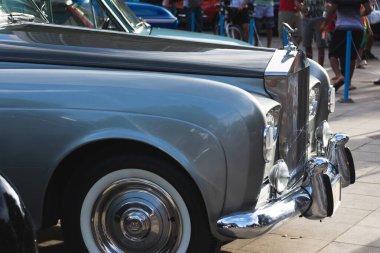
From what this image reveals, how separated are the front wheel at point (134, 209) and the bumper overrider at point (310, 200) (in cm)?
22

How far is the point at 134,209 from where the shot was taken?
15.1 feet

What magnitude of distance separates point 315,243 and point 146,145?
1601mm

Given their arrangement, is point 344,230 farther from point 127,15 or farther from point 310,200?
point 127,15

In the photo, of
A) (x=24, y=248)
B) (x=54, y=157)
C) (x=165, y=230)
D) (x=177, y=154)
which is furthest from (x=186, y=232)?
(x=24, y=248)

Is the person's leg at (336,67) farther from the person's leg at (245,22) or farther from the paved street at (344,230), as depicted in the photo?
the person's leg at (245,22)

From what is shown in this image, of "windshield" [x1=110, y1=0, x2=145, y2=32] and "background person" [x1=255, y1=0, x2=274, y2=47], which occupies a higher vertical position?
"windshield" [x1=110, y1=0, x2=145, y2=32]

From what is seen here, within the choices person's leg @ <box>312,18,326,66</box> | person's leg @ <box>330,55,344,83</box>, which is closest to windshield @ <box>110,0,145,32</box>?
person's leg @ <box>330,55,344,83</box>

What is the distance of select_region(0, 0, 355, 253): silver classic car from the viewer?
4.44 m

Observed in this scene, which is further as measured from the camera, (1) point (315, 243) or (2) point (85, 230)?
(1) point (315, 243)

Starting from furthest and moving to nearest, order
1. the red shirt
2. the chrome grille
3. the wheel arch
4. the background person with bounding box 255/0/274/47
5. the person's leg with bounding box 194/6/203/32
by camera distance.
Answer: the person's leg with bounding box 194/6/203/32, the background person with bounding box 255/0/274/47, the red shirt, the chrome grille, the wheel arch

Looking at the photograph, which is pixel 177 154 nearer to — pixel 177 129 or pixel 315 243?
pixel 177 129

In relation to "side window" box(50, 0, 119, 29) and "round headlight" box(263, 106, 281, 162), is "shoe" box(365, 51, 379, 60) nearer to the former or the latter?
"side window" box(50, 0, 119, 29)

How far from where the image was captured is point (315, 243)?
5500mm

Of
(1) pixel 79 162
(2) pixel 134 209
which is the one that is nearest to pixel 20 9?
(1) pixel 79 162
